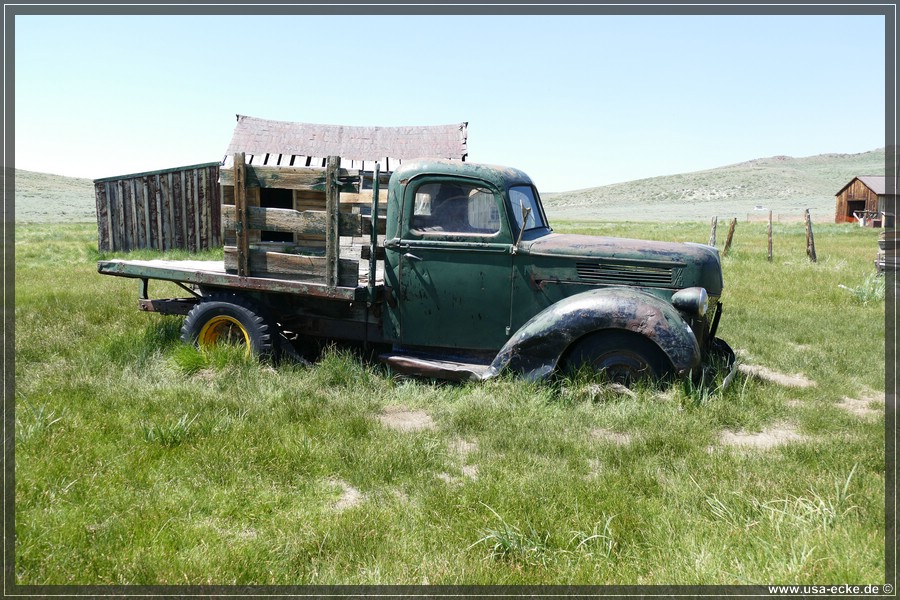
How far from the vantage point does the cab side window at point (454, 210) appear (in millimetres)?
5555

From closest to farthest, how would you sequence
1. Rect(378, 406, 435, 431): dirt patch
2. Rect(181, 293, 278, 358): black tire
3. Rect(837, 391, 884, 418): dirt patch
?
1. Rect(378, 406, 435, 431): dirt patch
2. Rect(837, 391, 884, 418): dirt patch
3. Rect(181, 293, 278, 358): black tire

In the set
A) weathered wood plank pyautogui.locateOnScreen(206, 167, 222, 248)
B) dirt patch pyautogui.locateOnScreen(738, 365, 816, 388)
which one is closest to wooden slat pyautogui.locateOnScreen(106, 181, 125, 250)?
weathered wood plank pyautogui.locateOnScreen(206, 167, 222, 248)

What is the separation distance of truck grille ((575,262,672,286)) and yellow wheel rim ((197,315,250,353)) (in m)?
3.19

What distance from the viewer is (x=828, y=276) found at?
43.9ft

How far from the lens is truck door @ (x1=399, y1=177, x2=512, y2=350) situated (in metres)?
5.53

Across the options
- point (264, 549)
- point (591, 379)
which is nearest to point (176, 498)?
point (264, 549)

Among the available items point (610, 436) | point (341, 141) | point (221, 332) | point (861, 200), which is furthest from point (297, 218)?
point (861, 200)

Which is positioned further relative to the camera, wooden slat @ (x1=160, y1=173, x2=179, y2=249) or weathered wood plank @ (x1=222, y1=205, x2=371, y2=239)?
wooden slat @ (x1=160, y1=173, x2=179, y2=249)

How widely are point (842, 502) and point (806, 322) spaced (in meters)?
6.21

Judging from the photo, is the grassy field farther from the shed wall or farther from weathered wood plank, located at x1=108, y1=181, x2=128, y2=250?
the shed wall

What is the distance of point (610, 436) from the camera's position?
464 cm

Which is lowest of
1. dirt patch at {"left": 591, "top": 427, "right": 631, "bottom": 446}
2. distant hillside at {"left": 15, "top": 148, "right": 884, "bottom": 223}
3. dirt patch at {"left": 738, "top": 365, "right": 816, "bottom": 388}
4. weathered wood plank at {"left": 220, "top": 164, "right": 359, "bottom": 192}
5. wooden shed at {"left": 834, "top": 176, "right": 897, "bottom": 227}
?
dirt patch at {"left": 591, "top": 427, "right": 631, "bottom": 446}

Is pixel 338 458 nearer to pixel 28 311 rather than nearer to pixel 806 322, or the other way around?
pixel 28 311

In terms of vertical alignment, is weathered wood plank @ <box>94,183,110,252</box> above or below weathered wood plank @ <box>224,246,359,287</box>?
above
